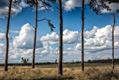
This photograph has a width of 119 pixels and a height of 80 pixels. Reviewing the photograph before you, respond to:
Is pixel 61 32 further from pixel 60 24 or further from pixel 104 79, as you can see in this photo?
pixel 104 79

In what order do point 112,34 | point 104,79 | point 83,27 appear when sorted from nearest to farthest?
point 104,79
point 83,27
point 112,34

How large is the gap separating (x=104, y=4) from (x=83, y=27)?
453 centimetres

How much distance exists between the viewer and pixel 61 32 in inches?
1535

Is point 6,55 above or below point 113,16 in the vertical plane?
below

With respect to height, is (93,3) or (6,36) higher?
(93,3)

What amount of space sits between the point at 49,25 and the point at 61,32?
1096 cm

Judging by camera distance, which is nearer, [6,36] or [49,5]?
[6,36]

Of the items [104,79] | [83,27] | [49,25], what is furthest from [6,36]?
[104,79]

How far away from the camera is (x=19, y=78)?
102 ft

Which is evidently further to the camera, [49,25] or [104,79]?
[49,25]

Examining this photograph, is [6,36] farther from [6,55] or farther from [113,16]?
[113,16]

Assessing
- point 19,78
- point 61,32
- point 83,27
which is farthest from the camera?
point 83,27

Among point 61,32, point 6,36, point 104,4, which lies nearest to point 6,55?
point 6,36

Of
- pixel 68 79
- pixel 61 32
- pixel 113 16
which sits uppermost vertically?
pixel 113 16
